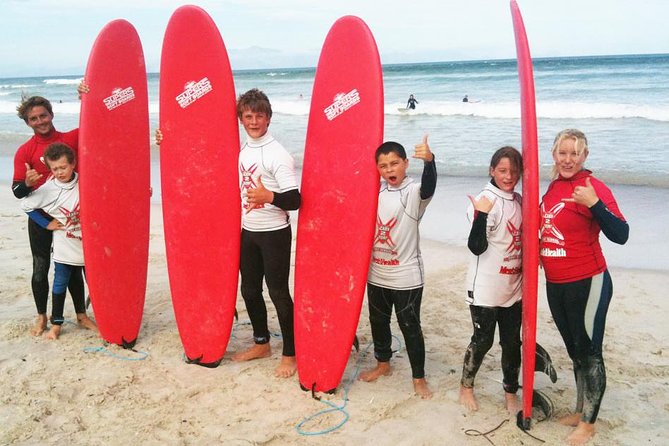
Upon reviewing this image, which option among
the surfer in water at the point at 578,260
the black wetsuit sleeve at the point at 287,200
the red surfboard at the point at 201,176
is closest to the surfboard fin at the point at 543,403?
the surfer in water at the point at 578,260

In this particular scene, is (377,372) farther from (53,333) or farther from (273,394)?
(53,333)

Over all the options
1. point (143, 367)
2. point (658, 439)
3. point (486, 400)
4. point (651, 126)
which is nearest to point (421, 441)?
point (486, 400)

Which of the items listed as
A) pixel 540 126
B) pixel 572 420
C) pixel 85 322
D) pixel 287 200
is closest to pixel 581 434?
pixel 572 420

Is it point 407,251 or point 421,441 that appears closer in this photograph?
point 421,441

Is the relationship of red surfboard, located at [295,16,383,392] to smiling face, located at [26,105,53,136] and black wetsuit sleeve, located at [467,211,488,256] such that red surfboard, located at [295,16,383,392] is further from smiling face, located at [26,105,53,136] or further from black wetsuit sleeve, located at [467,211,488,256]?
smiling face, located at [26,105,53,136]

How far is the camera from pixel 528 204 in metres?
2.50

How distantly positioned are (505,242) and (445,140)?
1003 centimetres

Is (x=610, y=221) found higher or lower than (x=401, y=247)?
higher

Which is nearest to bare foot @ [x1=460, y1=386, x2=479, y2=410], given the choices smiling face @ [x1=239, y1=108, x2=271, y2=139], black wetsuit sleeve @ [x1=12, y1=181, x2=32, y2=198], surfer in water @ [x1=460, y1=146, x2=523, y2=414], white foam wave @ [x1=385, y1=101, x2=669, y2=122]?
surfer in water @ [x1=460, y1=146, x2=523, y2=414]

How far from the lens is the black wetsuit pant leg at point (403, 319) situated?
9.75 feet

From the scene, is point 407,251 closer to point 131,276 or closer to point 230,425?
point 230,425

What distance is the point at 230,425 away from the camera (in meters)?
Answer: 2.85

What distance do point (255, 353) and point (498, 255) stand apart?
5.40 ft

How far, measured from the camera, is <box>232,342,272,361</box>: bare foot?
3.55 m
